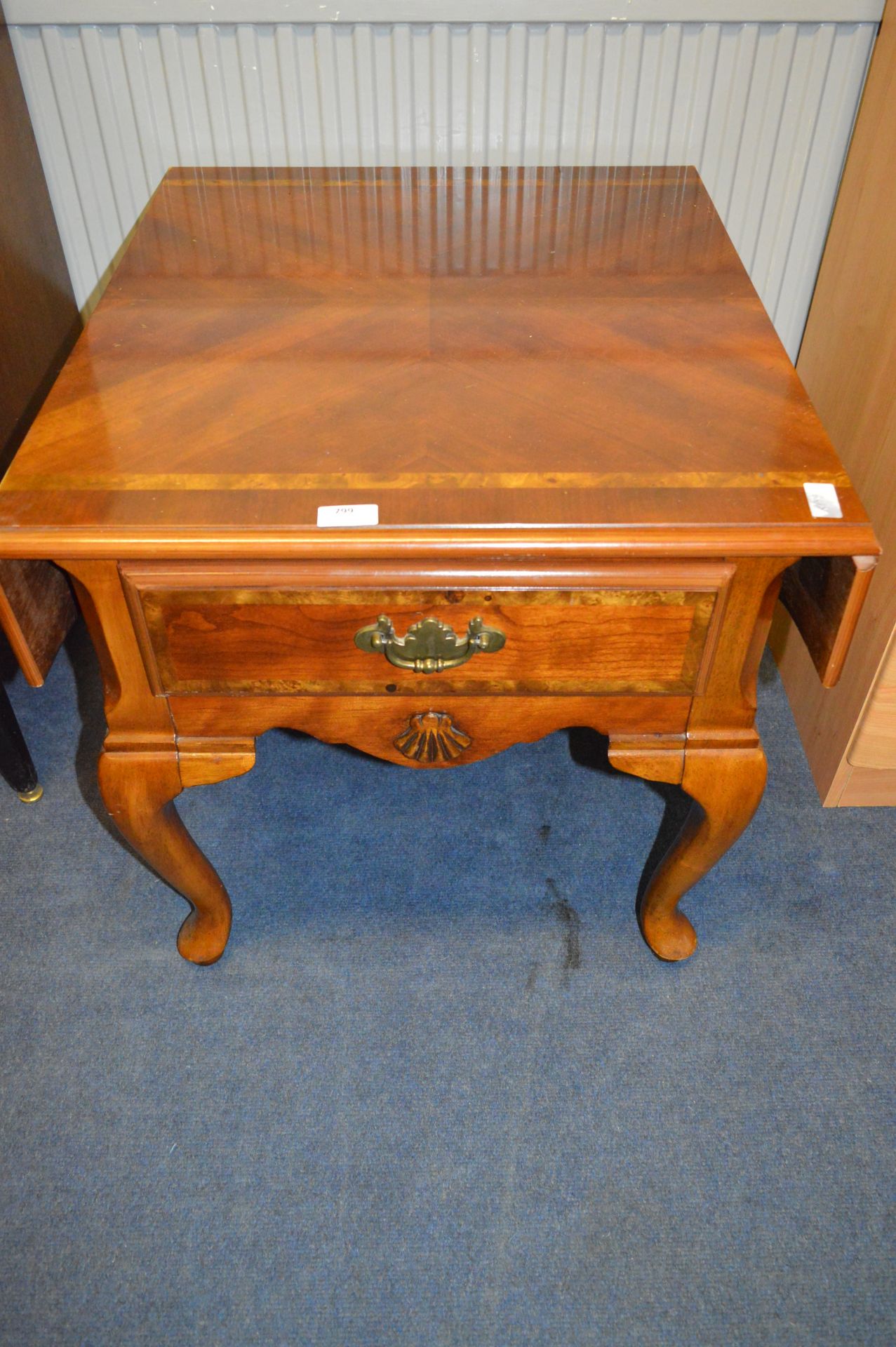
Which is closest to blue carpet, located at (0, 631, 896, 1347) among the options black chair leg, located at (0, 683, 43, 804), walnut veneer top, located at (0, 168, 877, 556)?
black chair leg, located at (0, 683, 43, 804)

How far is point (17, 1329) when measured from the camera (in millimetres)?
1076

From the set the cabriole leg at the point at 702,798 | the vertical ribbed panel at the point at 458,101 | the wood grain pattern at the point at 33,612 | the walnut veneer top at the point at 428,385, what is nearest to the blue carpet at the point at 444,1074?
the cabriole leg at the point at 702,798

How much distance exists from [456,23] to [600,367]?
2.37 ft

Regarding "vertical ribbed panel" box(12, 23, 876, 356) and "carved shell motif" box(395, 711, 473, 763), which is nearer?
"carved shell motif" box(395, 711, 473, 763)

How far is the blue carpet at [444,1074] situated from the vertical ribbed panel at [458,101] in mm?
900

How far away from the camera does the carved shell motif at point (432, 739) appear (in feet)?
3.50

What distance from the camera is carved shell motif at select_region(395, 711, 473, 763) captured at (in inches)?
42.0

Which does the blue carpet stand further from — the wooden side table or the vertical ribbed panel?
the vertical ribbed panel

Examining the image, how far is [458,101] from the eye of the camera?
1.56m

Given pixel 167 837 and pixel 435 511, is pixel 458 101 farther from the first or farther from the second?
pixel 167 837

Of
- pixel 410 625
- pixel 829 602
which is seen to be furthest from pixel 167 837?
pixel 829 602

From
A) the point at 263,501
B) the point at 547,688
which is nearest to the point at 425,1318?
the point at 547,688

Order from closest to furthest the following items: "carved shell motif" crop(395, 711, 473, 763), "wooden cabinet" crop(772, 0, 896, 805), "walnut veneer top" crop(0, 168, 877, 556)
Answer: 1. "walnut veneer top" crop(0, 168, 877, 556)
2. "carved shell motif" crop(395, 711, 473, 763)
3. "wooden cabinet" crop(772, 0, 896, 805)

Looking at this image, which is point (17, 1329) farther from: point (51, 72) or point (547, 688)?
point (51, 72)
